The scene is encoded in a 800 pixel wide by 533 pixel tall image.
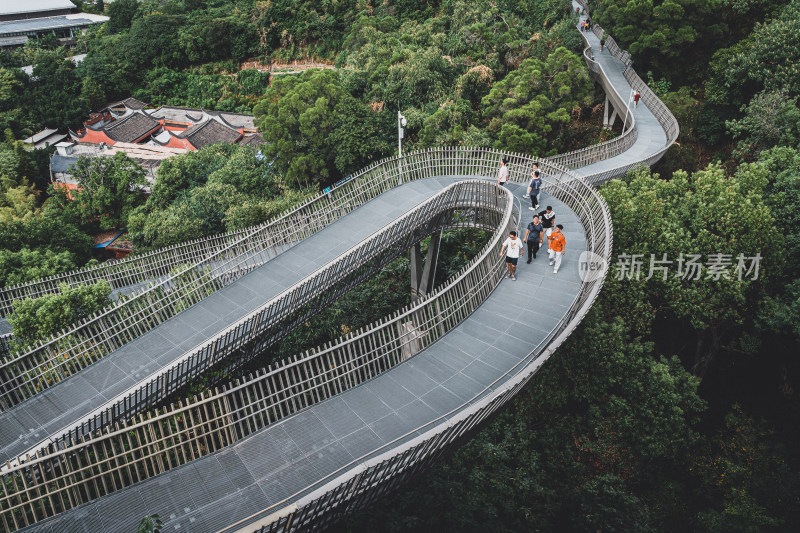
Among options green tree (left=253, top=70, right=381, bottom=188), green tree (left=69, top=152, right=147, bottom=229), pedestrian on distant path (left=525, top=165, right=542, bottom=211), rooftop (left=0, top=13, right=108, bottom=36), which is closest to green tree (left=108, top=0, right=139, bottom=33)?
rooftop (left=0, top=13, right=108, bottom=36)

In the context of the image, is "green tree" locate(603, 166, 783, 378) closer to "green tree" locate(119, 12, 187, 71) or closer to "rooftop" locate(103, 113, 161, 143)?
"rooftop" locate(103, 113, 161, 143)

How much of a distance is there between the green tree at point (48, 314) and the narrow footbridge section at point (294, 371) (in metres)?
1.18

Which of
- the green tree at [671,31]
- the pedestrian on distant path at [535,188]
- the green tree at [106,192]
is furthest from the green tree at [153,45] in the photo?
the pedestrian on distant path at [535,188]

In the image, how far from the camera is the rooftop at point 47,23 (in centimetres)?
7456

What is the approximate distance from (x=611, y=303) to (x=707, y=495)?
18.1 ft

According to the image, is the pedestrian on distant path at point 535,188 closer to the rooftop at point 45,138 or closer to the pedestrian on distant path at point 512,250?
the pedestrian on distant path at point 512,250

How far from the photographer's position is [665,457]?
1394cm

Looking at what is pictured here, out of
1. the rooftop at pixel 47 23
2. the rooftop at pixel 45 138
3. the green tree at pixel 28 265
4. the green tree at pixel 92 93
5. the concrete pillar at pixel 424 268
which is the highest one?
the rooftop at pixel 47 23

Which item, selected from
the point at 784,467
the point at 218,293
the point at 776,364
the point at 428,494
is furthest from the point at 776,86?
the point at 218,293

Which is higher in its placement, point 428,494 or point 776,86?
point 776,86

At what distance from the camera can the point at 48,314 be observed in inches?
559

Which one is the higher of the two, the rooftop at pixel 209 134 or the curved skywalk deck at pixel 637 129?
the curved skywalk deck at pixel 637 129

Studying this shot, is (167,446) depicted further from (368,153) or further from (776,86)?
(776,86)

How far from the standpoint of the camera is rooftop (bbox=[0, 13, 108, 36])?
74562 mm
